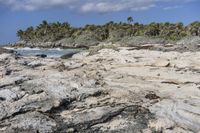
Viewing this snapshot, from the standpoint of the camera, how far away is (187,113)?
48.3ft

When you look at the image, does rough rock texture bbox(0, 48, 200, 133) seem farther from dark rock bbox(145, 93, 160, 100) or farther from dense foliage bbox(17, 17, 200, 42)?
dense foliage bbox(17, 17, 200, 42)

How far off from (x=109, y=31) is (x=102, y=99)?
139880 mm

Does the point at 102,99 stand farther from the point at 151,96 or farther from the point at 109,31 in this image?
the point at 109,31

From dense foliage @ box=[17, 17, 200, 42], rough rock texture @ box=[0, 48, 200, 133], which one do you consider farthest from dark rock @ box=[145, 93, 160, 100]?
dense foliage @ box=[17, 17, 200, 42]

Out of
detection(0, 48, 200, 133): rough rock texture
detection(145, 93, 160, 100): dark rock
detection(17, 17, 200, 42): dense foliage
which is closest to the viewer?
detection(0, 48, 200, 133): rough rock texture

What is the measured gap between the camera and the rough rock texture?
14.9 metres

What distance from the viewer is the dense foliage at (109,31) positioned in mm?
137625

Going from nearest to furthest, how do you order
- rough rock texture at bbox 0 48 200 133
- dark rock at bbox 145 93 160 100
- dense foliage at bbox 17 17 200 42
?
rough rock texture at bbox 0 48 200 133
dark rock at bbox 145 93 160 100
dense foliage at bbox 17 17 200 42

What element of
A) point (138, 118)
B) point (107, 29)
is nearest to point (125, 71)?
point (138, 118)

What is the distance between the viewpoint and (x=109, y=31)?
6127 inches

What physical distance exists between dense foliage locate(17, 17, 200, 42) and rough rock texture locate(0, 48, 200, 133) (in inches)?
4250

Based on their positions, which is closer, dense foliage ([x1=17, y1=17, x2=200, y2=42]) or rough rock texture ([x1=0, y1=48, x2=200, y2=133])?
rough rock texture ([x1=0, y1=48, x2=200, y2=133])

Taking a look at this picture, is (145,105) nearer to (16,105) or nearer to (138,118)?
(138,118)

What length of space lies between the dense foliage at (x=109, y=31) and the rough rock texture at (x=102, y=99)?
354 ft
